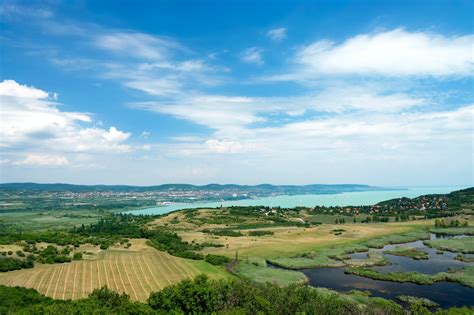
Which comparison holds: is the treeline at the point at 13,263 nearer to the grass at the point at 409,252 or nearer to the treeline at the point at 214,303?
the treeline at the point at 214,303

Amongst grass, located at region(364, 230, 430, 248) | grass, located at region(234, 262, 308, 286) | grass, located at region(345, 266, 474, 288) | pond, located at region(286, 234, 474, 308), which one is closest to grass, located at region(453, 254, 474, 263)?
pond, located at region(286, 234, 474, 308)

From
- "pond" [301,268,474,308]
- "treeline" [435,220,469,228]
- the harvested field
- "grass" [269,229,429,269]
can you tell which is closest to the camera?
"pond" [301,268,474,308]

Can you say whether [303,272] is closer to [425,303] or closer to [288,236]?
[425,303]

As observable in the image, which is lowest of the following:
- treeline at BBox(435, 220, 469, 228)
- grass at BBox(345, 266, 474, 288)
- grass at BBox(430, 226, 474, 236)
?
grass at BBox(345, 266, 474, 288)

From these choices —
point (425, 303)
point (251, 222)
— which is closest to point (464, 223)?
point (251, 222)

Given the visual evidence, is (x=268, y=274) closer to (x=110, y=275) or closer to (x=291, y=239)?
(x=110, y=275)

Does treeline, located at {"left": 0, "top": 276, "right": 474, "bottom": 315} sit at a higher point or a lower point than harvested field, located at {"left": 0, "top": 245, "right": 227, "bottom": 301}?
higher

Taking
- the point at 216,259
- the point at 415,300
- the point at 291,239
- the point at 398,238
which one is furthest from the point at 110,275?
the point at 398,238

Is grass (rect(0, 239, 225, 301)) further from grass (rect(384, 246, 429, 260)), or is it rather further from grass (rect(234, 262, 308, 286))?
grass (rect(384, 246, 429, 260))
